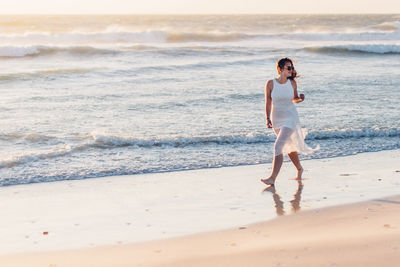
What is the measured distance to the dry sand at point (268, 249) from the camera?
4234mm

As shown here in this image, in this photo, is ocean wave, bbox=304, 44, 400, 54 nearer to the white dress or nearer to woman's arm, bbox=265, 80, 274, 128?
the white dress

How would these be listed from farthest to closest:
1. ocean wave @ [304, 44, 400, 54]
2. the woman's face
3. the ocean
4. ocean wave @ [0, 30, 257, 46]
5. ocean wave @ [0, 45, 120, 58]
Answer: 1. ocean wave @ [0, 30, 257, 46]
2. ocean wave @ [304, 44, 400, 54]
3. ocean wave @ [0, 45, 120, 58]
4. the ocean
5. the woman's face

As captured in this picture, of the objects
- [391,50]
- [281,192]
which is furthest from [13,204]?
[391,50]

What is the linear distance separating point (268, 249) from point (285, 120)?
2742mm

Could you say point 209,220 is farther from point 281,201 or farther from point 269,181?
point 269,181

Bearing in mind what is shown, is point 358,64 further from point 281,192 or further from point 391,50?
A: point 281,192

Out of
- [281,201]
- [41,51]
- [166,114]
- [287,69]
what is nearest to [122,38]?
[41,51]

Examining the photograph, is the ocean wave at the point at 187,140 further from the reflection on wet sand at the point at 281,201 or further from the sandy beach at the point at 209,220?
the reflection on wet sand at the point at 281,201

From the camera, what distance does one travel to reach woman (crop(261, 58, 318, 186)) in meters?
6.81

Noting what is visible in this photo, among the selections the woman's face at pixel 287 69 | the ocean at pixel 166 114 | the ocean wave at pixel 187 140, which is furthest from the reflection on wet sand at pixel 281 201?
the ocean wave at pixel 187 140

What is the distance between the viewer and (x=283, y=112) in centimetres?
696

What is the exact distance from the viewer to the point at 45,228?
545cm

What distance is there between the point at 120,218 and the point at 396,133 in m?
6.69

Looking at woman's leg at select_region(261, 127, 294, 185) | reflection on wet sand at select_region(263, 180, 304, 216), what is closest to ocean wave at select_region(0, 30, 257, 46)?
woman's leg at select_region(261, 127, 294, 185)
